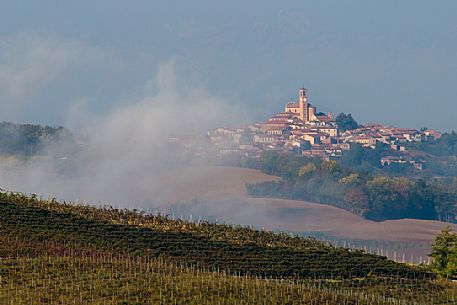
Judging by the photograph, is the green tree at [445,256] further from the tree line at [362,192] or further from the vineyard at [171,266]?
the tree line at [362,192]

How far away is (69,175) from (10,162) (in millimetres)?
8141

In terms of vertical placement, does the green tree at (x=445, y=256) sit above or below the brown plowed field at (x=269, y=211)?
below

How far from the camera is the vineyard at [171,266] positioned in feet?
162

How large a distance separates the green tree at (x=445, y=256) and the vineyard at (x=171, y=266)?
8.18 ft

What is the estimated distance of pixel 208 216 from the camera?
471 feet

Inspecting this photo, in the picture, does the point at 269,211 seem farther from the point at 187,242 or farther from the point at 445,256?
the point at 187,242

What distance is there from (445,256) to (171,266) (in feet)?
75.5

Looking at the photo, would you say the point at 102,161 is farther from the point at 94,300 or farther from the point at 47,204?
the point at 94,300

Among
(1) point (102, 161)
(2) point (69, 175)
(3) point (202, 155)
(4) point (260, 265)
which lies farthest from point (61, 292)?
(3) point (202, 155)

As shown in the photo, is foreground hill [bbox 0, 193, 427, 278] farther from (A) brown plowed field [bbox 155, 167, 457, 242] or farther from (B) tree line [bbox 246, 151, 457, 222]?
(B) tree line [bbox 246, 151, 457, 222]

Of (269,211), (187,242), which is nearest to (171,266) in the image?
(187,242)

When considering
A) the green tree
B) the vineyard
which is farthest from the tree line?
the vineyard

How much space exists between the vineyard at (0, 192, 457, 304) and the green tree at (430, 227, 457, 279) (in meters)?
2.49

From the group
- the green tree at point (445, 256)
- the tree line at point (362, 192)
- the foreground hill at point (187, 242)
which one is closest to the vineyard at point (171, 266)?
the foreground hill at point (187, 242)
